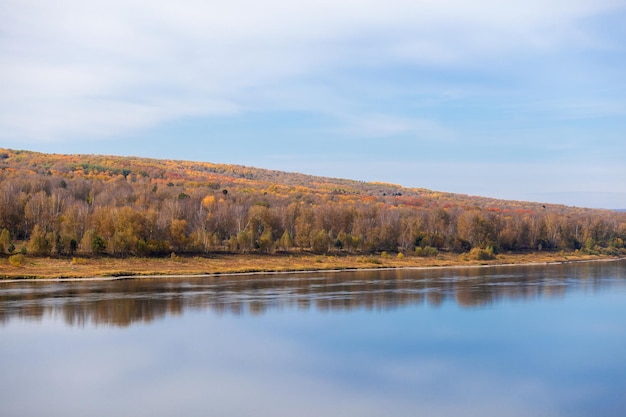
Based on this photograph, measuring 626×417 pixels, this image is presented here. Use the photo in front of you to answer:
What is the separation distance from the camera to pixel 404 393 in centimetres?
1443

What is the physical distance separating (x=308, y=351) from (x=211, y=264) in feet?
83.0

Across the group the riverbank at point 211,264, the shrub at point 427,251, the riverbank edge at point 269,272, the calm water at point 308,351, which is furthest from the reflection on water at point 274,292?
the shrub at point 427,251

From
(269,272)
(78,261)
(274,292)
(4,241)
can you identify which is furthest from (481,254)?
A: (4,241)

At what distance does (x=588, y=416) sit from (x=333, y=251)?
3880 cm

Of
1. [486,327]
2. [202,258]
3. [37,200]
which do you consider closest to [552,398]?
[486,327]

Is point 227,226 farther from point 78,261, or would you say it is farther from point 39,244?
point 39,244

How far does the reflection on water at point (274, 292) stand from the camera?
82.7 feet

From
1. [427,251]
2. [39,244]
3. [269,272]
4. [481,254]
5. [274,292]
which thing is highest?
[39,244]

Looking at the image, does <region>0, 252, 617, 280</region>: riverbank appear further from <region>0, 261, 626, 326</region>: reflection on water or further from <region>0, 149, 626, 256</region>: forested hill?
<region>0, 261, 626, 326</region>: reflection on water

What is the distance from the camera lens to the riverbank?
36.8 meters

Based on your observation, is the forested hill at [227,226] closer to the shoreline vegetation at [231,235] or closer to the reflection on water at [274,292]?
the shoreline vegetation at [231,235]

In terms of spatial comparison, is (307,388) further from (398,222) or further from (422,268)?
(398,222)

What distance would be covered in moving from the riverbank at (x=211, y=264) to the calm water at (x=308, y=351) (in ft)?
12.8

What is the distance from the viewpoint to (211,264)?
141 ft
